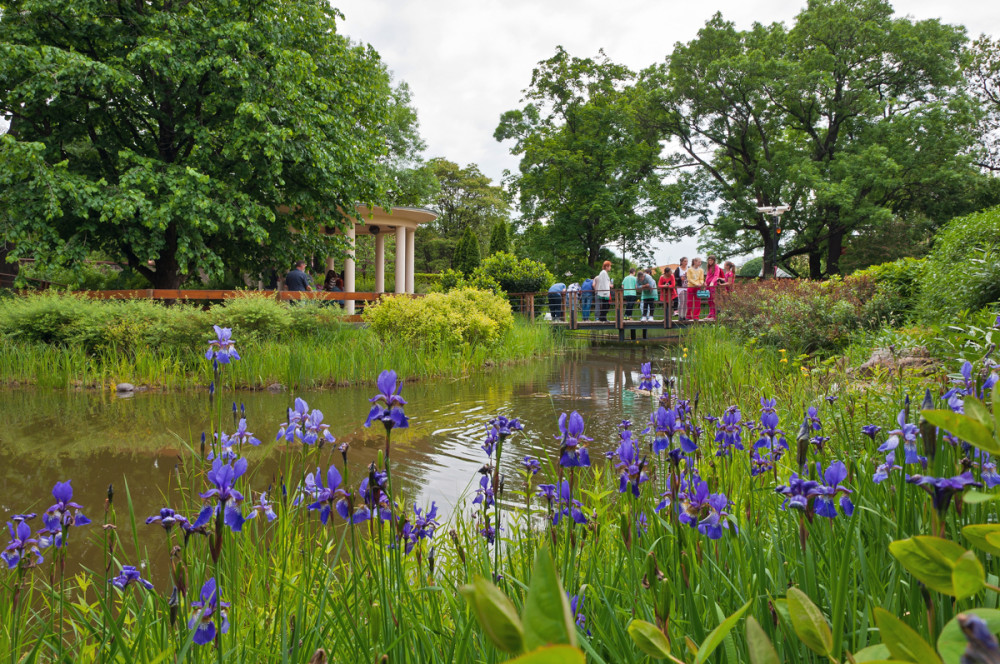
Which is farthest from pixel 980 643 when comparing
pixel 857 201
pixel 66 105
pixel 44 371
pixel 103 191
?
pixel 857 201

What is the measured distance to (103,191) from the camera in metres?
13.4

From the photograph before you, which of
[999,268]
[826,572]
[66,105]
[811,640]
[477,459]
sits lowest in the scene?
[477,459]

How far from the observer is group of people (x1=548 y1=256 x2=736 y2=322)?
17.2 metres

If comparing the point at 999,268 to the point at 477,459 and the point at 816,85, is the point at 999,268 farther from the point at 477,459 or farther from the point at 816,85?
the point at 816,85

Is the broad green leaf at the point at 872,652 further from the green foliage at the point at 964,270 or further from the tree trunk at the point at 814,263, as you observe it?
the tree trunk at the point at 814,263

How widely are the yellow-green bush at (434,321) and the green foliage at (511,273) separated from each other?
905cm

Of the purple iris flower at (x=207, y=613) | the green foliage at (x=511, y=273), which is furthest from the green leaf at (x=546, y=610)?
the green foliage at (x=511, y=273)

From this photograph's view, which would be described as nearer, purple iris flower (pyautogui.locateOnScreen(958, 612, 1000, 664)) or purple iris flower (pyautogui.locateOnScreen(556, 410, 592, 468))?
purple iris flower (pyautogui.locateOnScreen(958, 612, 1000, 664))

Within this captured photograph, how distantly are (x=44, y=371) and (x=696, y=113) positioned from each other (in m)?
27.0

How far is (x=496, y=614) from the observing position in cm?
27

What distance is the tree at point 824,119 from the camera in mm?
24312

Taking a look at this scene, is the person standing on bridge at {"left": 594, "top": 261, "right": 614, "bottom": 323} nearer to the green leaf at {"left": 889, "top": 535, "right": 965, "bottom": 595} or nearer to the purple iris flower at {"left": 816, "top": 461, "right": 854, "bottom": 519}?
the purple iris flower at {"left": 816, "top": 461, "right": 854, "bottom": 519}

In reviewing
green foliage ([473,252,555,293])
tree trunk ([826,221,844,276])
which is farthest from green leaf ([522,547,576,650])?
tree trunk ([826,221,844,276])

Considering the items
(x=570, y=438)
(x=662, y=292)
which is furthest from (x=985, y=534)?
→ (x=662, y=292)
